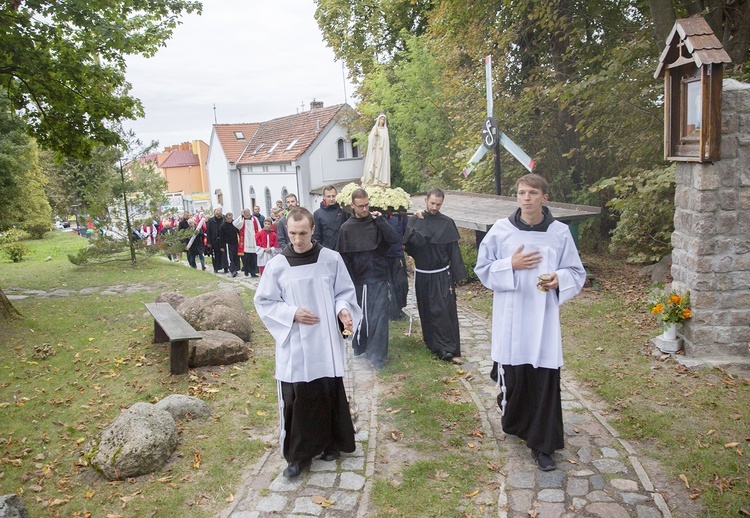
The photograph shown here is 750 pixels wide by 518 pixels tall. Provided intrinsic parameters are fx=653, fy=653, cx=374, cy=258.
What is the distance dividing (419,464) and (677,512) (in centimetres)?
188

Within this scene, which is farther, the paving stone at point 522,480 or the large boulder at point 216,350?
the large boulder at point 216,350

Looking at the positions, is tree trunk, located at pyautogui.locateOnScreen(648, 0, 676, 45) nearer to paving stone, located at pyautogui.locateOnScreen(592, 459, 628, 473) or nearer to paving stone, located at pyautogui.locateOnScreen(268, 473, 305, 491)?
paving stone, located at pyautogui.locateOnScreen(592, 459, 628, 473)

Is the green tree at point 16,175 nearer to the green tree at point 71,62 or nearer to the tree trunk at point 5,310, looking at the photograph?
the green tree at point 71,62

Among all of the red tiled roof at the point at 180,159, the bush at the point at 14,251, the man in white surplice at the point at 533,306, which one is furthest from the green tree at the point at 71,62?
the red tiled roof at the point at 180,159

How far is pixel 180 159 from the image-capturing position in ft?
244

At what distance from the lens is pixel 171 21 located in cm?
1378

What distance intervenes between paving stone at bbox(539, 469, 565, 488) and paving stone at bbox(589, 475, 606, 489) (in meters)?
0.22

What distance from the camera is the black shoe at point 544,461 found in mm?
5090

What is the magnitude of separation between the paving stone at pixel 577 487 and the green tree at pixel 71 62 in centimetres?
990

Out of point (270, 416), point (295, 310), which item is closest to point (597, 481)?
point (295, 310)

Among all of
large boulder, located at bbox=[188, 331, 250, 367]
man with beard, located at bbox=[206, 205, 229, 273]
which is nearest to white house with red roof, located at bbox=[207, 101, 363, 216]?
man with beard, located at bbox=[206, 205, 229, 273]

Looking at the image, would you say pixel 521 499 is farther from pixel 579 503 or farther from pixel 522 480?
pixel 579 503

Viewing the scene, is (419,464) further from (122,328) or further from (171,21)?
(171,21)

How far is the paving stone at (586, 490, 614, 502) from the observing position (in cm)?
462
